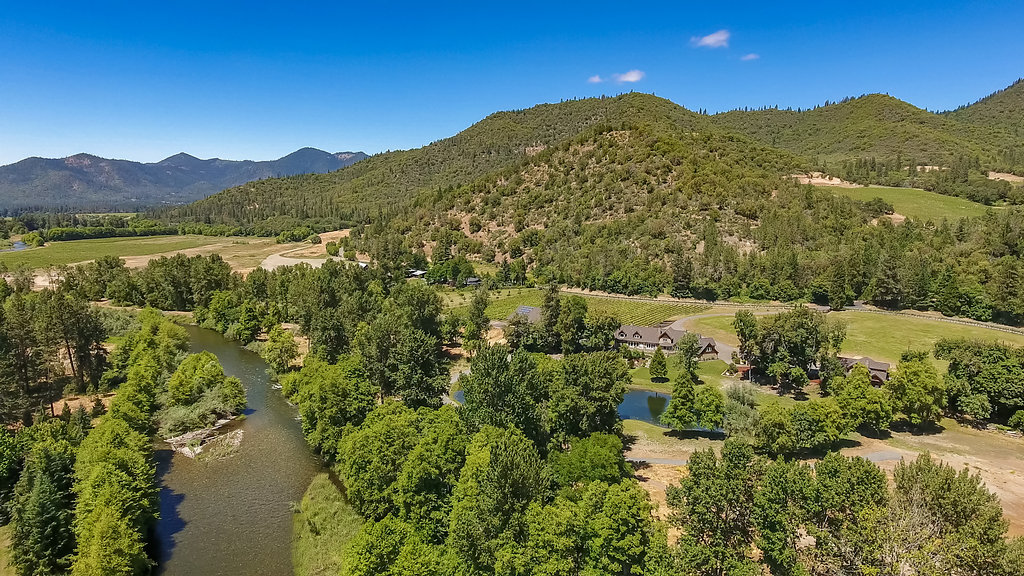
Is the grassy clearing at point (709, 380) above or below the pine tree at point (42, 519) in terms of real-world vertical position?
below

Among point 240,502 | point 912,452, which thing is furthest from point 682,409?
point 240,502

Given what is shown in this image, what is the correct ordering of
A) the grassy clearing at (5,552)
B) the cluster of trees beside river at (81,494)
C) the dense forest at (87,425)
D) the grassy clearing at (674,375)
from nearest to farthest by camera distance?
1. the cluster of trees beside river at (81,494)
2. the dense forest at (87,425)
3. the grassy clearing at (5,552)
4. the grassy clearing at (674,375)

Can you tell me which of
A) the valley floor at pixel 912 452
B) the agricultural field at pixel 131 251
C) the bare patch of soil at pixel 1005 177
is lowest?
the valley floor at pixel 912 452

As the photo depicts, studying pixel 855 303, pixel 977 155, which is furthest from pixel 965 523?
pixel 977 155

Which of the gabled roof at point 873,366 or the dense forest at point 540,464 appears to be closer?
the dense forest at point 540,464

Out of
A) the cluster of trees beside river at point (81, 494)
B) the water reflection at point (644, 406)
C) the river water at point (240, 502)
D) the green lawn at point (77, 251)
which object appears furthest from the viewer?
the green lawn at point (77, 251)

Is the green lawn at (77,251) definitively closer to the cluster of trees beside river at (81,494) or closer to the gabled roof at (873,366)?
the cluster of trees beside river at (81,494)

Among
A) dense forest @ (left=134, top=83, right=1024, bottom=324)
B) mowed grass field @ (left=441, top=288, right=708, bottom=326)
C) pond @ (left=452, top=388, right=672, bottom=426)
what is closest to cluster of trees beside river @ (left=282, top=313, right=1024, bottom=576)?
pond @ (left=452, top=388, right=672, bottom=426)

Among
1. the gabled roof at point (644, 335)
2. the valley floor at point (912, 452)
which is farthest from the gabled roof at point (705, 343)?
the valley floor at point (912, 452)
